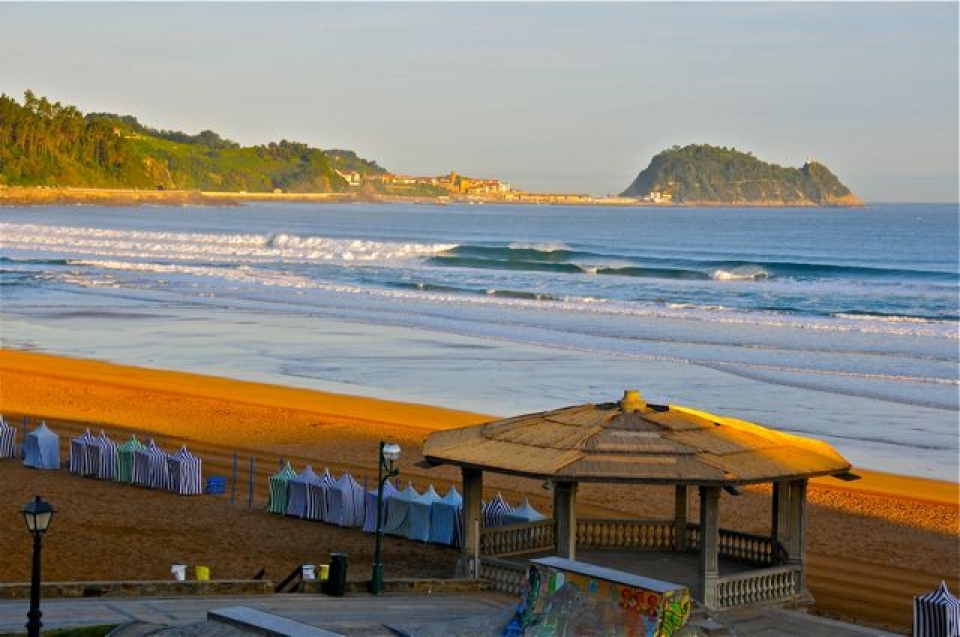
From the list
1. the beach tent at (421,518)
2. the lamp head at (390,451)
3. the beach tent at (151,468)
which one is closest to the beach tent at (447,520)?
the beach tent at (421,518)

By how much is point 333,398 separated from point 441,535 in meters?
13.0

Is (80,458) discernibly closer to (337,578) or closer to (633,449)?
(337,578)

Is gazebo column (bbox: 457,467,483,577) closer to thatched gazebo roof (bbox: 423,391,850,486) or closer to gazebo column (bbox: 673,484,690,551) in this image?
thatched gazebo roof (bbox: 423,391,850,486)

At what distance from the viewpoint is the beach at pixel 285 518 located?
20234mm

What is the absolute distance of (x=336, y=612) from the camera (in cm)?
1669

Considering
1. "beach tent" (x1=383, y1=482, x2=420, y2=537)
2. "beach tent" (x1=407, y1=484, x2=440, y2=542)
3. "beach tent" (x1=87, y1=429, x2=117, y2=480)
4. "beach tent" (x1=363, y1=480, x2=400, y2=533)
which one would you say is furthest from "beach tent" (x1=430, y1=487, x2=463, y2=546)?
"beach tent" (x1=87, y1=429, x2=117, y2=480)

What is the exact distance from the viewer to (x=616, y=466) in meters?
16.5

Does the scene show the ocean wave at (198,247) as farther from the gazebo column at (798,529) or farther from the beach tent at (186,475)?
the gazebo column at (798,529)

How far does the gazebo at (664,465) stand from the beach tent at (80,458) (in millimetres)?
9812

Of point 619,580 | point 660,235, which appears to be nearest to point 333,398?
point 619,580

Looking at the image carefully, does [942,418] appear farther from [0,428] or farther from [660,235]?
[660,235]

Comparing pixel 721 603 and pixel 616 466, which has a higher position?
pixel 616 466

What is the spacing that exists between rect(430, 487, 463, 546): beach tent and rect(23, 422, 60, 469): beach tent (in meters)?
8.00

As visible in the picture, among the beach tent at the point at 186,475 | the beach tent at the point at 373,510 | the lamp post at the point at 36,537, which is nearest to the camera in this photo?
the lamp post at the point at 36,537
